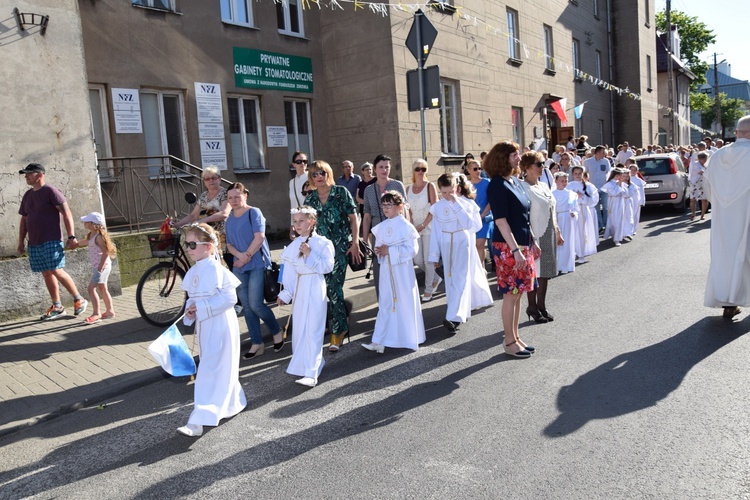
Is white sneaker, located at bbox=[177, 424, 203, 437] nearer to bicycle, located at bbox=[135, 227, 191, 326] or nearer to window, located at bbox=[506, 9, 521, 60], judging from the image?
bicycle, located at bbox=[135, 227, 191, 326]

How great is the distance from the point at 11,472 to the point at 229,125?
35.6 feet

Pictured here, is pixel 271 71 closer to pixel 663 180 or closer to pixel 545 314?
pixel 545 314

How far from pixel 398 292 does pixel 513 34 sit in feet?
59.9

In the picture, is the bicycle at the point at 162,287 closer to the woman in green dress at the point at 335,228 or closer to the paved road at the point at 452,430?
the paved road at the point at 452,430

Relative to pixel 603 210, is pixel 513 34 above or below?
above

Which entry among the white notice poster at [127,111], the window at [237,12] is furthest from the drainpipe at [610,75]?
the white notice poster at [127,111]

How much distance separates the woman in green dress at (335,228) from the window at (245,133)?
27.1 ft

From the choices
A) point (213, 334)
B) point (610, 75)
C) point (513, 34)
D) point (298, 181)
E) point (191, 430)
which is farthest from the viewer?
point (610, 75)

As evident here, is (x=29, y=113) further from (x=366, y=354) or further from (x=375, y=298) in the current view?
(x=366, y=354)

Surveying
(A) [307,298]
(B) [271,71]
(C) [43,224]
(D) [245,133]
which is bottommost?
(A) [307,298]

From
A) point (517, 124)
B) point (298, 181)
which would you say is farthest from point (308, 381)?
point (517, 124)

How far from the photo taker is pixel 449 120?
18.0 metres

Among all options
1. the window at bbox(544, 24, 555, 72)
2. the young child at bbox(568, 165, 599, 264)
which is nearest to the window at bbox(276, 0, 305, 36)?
the young child at bbox(568, 165, 599, 264)

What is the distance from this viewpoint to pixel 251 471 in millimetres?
3730
